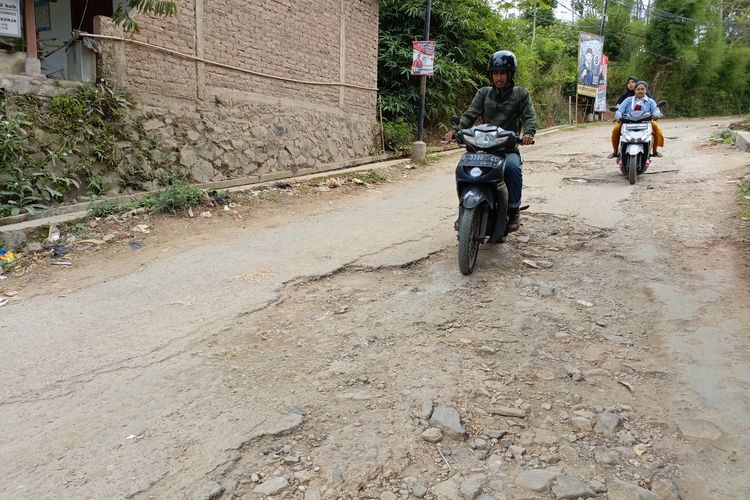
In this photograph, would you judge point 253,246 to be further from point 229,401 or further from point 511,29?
point 511,29

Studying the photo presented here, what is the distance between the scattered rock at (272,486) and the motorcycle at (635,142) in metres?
7.95

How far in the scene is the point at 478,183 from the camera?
179 inches

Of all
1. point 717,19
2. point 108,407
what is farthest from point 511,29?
point 717,19

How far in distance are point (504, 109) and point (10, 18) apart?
17.8 feet

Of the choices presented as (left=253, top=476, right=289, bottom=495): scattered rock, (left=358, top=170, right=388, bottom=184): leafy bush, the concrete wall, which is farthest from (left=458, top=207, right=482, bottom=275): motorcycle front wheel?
(left=358, top=170, right=388, bottom=184): leafy bush

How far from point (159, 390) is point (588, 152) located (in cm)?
1210

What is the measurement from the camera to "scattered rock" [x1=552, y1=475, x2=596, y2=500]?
2172 millimetres

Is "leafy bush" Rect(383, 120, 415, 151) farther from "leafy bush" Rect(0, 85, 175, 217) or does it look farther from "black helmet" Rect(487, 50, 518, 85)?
"black helmet" Rect(487, 50, 518, 85)

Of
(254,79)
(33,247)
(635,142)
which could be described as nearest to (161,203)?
(33,247)

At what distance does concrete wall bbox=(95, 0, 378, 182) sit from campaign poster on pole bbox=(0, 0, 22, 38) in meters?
0.84

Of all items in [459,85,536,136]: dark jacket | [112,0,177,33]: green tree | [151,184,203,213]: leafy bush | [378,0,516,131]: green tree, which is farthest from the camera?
[378,0,516,131]: green tree

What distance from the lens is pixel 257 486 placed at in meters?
2.25

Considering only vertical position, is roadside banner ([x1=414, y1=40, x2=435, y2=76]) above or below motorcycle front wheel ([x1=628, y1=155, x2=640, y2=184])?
above

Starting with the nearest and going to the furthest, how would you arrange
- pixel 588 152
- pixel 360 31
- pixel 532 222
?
pixel 532 222
pixel 360 31
pixel 588 152
